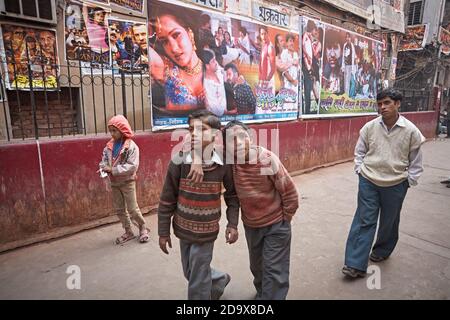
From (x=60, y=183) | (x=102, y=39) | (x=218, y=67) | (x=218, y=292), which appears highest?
(x=102, y=39)

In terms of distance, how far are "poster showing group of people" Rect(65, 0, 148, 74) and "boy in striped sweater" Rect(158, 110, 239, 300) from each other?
2.66 m

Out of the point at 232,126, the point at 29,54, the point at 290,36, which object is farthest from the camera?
the point at 290,36

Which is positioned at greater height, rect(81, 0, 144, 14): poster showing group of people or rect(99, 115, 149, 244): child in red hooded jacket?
rect(81, 0, 144, 14): poster showing group of people

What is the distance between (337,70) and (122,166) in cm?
651

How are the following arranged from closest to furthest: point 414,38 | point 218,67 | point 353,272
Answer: point 353,272 < point 218,67 < point 414,38

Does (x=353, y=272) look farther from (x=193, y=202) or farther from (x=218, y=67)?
(x=218, y=67)

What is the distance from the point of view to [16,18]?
149 inches

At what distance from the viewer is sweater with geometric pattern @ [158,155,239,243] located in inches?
81.5

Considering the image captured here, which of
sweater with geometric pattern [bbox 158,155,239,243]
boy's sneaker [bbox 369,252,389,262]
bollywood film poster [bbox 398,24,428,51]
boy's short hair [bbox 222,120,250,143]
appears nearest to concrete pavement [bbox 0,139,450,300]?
boy's sneaker [bbox 369,252,389,262]

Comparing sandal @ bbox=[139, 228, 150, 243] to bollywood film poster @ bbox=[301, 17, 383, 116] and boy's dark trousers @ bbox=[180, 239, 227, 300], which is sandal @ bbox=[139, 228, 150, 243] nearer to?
boy's dark trousers @ bbox=[180, 239, 227, 300]

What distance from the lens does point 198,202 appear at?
2084 millimetres

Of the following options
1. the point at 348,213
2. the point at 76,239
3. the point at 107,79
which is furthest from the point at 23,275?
the point at 348,213

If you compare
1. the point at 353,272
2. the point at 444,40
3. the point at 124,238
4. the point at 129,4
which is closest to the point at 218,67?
the point at 129,4
